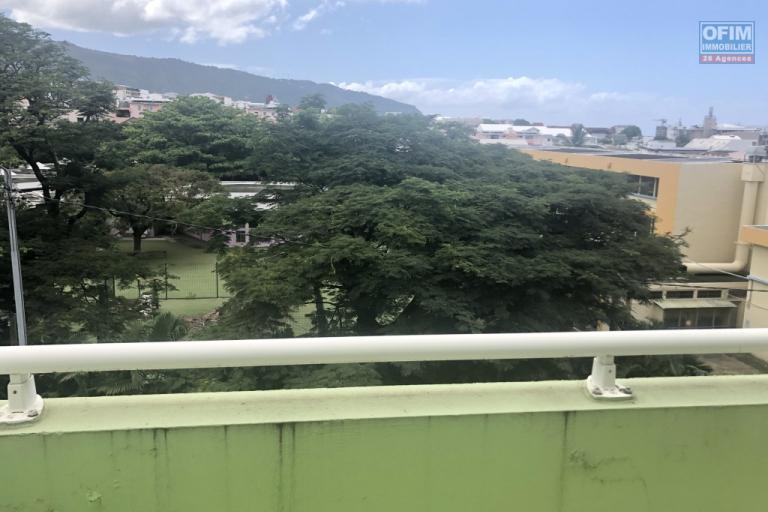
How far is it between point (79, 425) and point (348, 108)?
364 inches

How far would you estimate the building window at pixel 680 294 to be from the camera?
1148 centimetres

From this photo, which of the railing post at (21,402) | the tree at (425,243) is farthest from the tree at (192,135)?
the railing post at (21,402)

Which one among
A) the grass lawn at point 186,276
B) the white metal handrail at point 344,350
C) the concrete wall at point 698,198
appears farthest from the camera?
the concrete wall at point 698,198

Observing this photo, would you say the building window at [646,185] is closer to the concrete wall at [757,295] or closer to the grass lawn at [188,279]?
the concrete wall at [757,295]

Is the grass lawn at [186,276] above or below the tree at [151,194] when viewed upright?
below

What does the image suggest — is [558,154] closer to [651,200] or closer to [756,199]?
[651,200]

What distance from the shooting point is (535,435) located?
118 cm

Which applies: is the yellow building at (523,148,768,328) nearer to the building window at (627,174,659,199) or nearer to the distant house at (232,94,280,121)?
the building window at (627,174,659,199)

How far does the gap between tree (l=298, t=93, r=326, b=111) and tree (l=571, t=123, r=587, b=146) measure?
444 inches

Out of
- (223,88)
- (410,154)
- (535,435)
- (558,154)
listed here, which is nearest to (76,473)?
(535,435)

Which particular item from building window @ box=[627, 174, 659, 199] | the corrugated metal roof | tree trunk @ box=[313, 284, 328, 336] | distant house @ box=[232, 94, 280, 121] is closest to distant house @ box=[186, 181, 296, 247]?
tree trunk @ box=[313, 284, 328, 336]

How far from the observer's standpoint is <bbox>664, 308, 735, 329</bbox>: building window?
12.0 meters

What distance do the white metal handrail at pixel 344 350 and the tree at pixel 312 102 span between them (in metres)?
9.41

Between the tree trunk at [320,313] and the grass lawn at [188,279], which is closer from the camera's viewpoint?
the tree trunk at [320,313]
